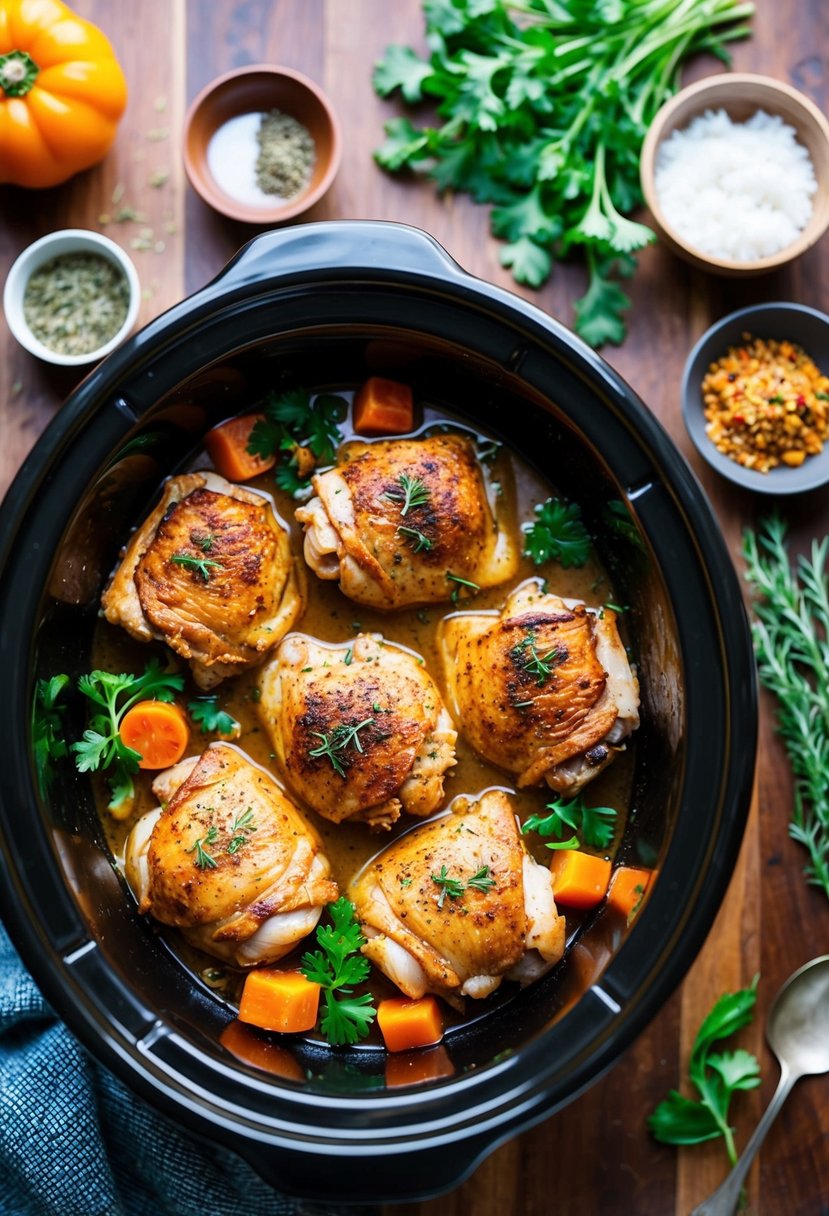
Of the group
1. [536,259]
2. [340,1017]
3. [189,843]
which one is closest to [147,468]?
[189,843]

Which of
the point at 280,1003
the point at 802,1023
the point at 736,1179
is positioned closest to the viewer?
the point at 280,1003

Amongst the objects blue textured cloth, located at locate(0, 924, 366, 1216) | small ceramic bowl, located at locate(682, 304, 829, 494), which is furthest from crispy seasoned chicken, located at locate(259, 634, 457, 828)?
small ceramic bowl, located at locate(682, 304, 829, 494)

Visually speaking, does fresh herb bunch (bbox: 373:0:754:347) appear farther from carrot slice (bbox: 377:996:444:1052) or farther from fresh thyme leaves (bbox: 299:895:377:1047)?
carrot slice (bbox: 377:996:444:1052)

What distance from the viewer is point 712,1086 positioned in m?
3.13

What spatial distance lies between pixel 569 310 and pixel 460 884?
161 cm

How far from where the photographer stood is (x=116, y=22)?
331 cm

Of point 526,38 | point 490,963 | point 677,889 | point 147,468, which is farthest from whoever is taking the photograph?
point 526,38

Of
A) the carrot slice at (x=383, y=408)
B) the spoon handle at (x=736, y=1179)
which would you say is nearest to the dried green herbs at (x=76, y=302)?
the carrot slice at (x=383, y=408)

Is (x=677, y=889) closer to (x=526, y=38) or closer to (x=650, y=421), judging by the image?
(x=650, y=421)

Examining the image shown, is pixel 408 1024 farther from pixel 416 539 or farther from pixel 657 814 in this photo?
pixel 416 539

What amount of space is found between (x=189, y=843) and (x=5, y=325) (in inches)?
60.7

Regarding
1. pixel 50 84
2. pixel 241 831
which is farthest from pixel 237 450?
pixel 50 84

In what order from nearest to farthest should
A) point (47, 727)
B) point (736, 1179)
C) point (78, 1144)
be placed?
point (47, 727), point (78, 1144), point (736, 1179)

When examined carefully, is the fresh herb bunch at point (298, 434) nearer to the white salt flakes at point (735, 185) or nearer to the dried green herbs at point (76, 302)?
the dried green herbs at point (76, 302)
